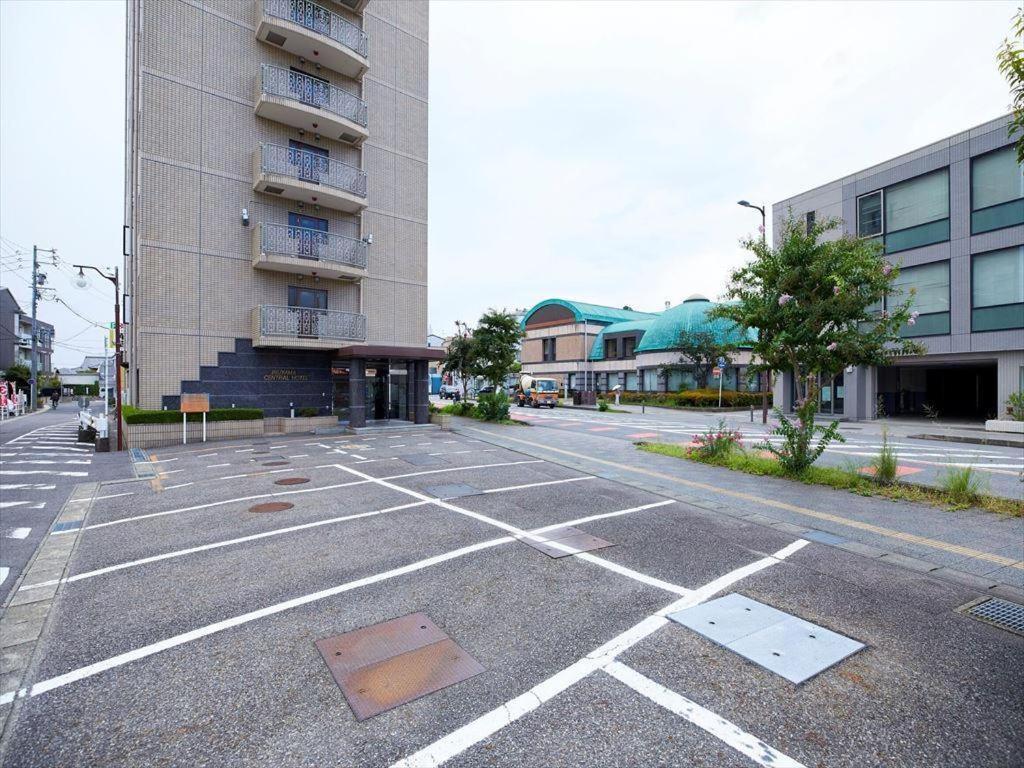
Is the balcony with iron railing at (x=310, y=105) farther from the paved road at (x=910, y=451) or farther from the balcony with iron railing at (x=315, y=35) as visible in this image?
the paved road at (x=910, y=451)

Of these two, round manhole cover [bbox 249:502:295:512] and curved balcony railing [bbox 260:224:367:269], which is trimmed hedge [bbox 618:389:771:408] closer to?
curved balcony railing [bbox 260:224:367:269]

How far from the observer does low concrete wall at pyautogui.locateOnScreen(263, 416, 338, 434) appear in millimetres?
Result: 21078

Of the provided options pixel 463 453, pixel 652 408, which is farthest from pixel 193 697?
pixel 652 408

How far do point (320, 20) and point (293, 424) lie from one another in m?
17.6

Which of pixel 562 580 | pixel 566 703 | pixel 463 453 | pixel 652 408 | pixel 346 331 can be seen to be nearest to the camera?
pixel 566 703

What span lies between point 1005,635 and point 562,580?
12.8 feet

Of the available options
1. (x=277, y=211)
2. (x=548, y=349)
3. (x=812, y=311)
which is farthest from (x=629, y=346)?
(x=812, y=311)

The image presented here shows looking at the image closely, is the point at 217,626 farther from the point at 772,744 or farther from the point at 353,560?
the point at 772,744

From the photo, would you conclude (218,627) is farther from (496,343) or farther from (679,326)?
(679,326)

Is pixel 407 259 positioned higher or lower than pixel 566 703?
higher

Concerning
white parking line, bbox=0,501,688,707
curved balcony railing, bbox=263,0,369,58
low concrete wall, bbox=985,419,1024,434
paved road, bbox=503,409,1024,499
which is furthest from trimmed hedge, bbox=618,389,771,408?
white parking line, bbox=0,501,688,707

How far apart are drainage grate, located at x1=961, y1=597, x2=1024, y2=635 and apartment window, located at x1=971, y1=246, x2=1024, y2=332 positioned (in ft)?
77.4

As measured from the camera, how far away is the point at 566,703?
344 cm

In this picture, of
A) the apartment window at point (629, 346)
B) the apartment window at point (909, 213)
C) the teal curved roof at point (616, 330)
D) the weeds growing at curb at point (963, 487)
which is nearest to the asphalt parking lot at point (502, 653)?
the weeds growing at curb at point (963, 487)
